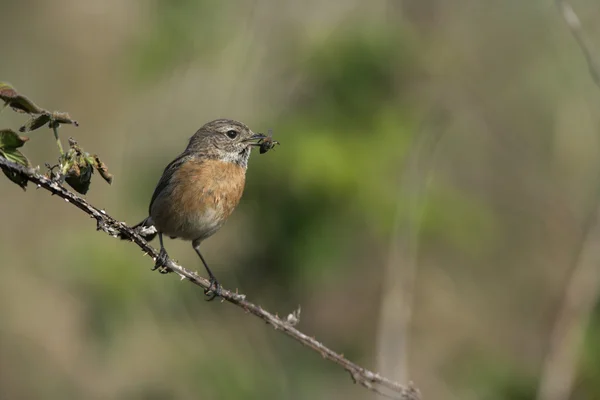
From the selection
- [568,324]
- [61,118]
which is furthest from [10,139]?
[568,324]

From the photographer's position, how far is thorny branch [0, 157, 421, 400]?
89.6 inches


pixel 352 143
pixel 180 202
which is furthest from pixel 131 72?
pixel 180 202

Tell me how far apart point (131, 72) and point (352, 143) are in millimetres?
2792

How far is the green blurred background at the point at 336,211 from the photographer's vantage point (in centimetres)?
666

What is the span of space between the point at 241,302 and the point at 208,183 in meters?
2.17

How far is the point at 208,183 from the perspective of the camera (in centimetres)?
503

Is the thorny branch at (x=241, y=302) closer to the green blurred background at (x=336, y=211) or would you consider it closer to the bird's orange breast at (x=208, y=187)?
the bird's orange breast at (x=208, y=187)

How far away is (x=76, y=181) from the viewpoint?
94.3 inches

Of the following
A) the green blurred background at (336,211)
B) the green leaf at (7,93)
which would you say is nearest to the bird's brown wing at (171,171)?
the green blurred background at (336,211)

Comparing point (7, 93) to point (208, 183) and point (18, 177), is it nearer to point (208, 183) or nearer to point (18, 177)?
point (18, 177)

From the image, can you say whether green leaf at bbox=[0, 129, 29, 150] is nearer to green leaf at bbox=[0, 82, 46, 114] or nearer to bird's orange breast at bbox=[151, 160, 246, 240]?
green leaf at bbox=[0, 82, 46, 114]

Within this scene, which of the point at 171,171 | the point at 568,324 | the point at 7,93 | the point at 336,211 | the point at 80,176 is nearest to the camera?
the point at 7,93

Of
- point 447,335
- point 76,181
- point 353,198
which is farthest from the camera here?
point 447,335

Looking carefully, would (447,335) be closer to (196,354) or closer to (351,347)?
Answer: (351,347)
